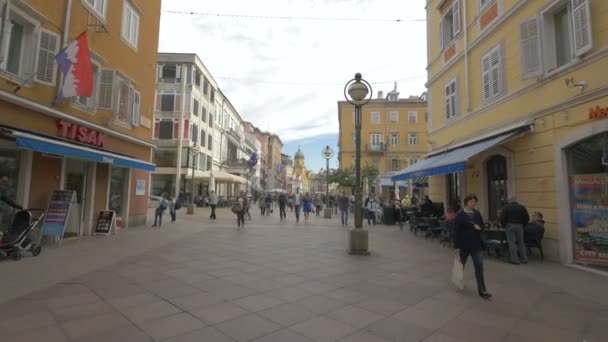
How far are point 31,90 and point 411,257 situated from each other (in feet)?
36.3

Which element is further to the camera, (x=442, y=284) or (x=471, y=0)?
(x=471, y=0)

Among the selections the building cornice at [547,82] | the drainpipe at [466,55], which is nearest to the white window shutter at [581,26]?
the building cornice at [547,82]

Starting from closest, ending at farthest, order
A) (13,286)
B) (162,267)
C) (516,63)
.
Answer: (13,286)
(162,267)
(516,63)

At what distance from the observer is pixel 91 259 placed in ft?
24.6

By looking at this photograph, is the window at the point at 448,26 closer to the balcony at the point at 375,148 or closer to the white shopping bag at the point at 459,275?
the white shopping bag at the point at 459,275

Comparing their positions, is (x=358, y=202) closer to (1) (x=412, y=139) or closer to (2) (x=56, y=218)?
(2) (x=56, y=218)

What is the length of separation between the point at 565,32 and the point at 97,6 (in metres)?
14.6

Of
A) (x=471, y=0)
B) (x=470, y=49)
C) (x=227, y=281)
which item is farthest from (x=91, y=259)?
(x=471, y=0)

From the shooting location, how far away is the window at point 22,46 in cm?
799

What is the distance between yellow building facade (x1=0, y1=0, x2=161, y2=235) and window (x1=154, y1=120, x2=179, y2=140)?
19.7 m

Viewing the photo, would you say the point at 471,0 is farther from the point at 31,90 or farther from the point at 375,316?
the point at 31,90

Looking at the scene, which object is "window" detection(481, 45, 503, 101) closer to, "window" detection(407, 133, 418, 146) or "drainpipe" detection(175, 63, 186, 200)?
"drainpipe" detection(175, 63, 186, 200)

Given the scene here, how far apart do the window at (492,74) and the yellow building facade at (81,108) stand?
42.4 feet

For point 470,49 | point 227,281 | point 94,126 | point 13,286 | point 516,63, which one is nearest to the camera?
point 13,286
